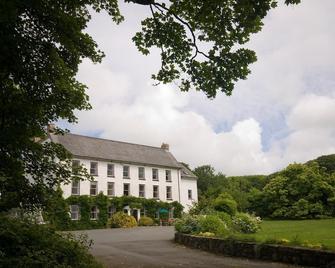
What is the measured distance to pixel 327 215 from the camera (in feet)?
119

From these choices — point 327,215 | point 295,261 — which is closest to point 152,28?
point 295,261

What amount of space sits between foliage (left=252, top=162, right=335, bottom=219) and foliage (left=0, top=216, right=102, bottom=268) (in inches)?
1228

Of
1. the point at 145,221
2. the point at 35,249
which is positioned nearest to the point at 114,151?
the point at 145,221

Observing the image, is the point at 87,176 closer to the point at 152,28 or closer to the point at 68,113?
the point at 68,113

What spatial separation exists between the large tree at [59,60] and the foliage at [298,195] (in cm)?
3003

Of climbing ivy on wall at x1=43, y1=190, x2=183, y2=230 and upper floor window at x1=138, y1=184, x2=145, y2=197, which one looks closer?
climbing ivy on wall at x1=43, y1=190, x2=183, y2=230

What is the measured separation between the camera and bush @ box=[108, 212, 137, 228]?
137ft

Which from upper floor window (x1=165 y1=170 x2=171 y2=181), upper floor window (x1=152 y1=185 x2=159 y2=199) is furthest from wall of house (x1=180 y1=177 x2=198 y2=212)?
upper floor window (x1=152 y1=185 x2=159 y2=199)

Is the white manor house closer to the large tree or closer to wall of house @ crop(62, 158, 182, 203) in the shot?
wall of house @ crop(62, 158, 182, 203)

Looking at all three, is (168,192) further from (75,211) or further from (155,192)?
(75,211)

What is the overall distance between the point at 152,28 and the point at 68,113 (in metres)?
3.10

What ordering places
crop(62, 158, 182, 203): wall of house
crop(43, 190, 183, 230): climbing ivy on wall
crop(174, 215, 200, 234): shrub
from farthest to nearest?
crop(62, 158, 182, 203): wall of house → crop(43, 190, 183, 230): climbing ivy on wall → crop(174, 215, 200, 234): shrub

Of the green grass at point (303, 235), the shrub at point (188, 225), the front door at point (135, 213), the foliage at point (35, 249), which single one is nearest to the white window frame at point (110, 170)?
the front door at point (135, 213)

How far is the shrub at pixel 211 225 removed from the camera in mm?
18872
